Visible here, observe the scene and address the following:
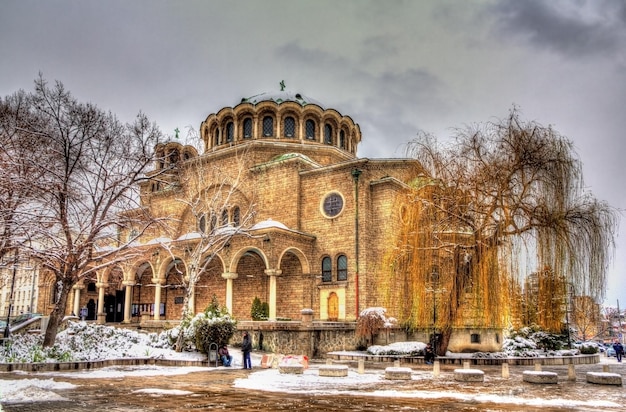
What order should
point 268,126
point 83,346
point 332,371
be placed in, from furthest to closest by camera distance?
point 268,126, point 83,346, point 332,371

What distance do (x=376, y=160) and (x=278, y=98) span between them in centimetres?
1005

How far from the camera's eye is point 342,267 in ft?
85.9

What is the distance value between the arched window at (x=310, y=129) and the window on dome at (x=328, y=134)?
821 mm

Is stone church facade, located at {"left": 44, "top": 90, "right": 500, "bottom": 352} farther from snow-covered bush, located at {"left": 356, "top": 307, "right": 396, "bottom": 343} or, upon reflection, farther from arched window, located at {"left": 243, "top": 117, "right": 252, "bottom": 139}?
snow-covered bush, located at {"left": 356, "top": 307, "right": 396, "bottom": 343}

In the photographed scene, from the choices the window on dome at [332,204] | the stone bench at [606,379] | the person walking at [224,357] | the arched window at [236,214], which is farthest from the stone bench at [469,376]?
the arched window at [236,214]

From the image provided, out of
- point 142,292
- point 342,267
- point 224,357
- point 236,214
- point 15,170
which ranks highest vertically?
point 236,214

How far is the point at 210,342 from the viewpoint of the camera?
17.8 m

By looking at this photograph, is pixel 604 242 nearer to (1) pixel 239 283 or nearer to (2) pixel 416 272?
(2) pixel 416 272

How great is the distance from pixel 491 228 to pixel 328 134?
61.2ft

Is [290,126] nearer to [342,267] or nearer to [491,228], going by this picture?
[342,267]

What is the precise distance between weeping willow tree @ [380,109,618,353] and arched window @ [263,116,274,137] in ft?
51.5

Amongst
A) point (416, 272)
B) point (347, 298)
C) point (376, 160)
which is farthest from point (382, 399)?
point (376, 160)

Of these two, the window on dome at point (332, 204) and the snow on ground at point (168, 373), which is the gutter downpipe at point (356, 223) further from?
the snow on ground at point (168, 373)

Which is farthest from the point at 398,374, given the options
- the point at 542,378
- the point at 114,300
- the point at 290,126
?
the point at 114,300
